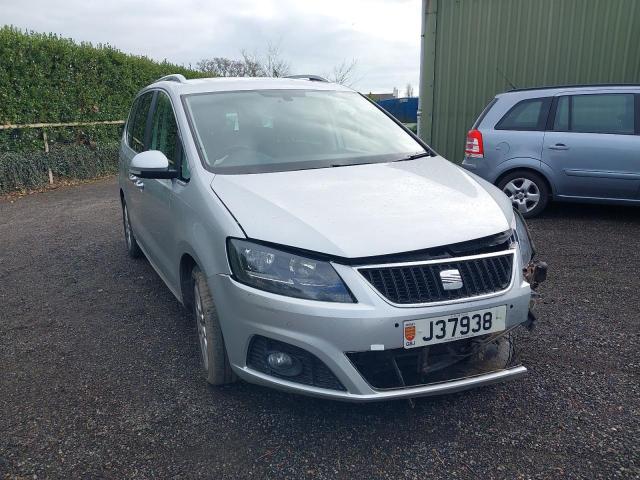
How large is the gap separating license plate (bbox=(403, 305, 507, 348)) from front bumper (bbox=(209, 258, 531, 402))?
0.03 m

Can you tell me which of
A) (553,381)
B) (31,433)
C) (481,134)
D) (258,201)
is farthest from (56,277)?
(481,134)

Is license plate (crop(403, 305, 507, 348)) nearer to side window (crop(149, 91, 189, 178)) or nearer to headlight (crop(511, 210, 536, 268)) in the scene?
headlight (crop(511, 210, 536, 268))

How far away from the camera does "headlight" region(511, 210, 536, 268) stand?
2707 millimetres

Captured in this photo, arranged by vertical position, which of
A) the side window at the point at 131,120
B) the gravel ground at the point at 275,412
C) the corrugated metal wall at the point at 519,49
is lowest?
the gravel ground at the point at 275,412

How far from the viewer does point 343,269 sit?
227 cm

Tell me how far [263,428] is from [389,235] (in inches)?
43.4

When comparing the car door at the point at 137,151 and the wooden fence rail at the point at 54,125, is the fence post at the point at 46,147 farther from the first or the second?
the car door at the point at 137,151

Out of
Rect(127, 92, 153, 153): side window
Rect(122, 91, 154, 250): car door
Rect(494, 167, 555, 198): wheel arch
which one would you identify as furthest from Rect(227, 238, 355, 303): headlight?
Rect(494, 167, 555, 198): wheel arch

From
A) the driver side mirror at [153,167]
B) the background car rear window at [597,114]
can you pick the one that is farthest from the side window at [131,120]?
the background car rear window at [597,114]

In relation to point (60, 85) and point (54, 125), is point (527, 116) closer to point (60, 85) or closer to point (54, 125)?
point (54, 125)

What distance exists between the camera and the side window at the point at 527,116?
21.2 feet

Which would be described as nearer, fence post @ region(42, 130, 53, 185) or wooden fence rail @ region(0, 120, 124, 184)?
wooden fence rail @ region(0, 120, 124, 184)

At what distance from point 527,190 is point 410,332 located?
16.1 feet

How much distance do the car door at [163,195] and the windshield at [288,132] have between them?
0.21 meters
